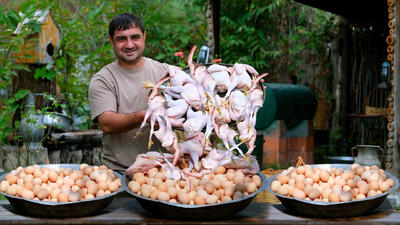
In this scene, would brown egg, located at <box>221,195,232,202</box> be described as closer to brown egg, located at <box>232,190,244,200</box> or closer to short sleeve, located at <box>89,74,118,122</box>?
brown egg, located at <box>232,190,244,200</box>

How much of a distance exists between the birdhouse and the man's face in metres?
3.18

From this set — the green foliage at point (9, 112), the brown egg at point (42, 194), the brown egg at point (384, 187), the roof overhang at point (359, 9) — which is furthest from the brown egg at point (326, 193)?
the roof overhang at point (359, 9)

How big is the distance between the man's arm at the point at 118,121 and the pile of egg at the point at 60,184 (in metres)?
0.47

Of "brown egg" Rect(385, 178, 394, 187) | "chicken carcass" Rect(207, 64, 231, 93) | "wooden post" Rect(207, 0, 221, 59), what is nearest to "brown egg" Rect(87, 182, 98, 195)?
"chicken carcass" Rect(207, 64, 231, 93)

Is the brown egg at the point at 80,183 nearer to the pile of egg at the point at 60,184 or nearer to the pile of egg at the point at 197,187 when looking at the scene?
the pile of egg at the point at 60,184

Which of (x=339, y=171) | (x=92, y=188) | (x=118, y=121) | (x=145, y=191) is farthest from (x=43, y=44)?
(x=339, y=171)

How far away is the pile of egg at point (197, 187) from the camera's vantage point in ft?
6.81

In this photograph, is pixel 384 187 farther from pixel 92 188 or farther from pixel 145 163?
pixel 92 188

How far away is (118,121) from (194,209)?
99 centimetres

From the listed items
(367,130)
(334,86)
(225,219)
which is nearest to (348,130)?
(367,130)

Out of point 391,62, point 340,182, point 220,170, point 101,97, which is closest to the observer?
point 340,182

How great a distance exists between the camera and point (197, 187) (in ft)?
7.18

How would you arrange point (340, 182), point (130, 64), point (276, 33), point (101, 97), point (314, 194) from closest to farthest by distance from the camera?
point (314, 194) → point (340, 182) → point (101, 97) → point (130, 64) → point (276, 33)

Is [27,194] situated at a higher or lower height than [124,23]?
lower
